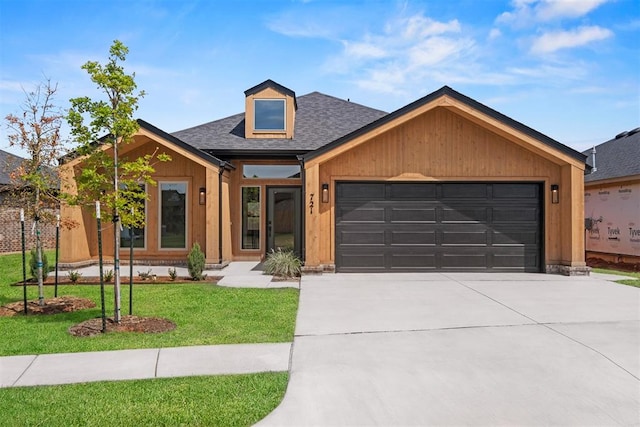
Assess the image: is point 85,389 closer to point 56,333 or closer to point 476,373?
point 56,333

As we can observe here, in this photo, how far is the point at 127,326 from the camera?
5.83 m

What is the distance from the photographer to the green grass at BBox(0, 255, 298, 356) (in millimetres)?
5125

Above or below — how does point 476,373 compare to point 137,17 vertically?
below

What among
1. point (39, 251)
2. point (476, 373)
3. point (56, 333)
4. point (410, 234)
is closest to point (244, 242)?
point (410, 234)

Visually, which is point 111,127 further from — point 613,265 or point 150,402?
point 613,265

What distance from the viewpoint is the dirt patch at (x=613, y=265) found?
14266 millimetres

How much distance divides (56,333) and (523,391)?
19.3 ft

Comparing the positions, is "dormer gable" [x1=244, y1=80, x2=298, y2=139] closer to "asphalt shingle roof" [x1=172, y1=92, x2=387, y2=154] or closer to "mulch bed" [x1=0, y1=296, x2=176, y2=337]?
"asphalt shingle roof" [x1=172, y1=92, x2=387, y2=154]

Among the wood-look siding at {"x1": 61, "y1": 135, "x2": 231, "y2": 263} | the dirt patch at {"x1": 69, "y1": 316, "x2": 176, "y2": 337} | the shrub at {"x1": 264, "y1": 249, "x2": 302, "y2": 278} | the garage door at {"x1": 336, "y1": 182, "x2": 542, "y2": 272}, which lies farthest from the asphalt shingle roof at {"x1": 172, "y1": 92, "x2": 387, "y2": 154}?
the dirt patch at {"x1": 69, "y1": 316, "x2": 176, "y2": 337}

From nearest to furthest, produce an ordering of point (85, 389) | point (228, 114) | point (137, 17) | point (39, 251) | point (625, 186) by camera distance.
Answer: point (85, 389) < point (39, 251) < point (137, 17) < point (625, 186) < point (228, 114)

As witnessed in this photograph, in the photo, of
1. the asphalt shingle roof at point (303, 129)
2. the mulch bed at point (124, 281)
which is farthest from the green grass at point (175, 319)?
the asphalt shingle roof at point (303, 129)

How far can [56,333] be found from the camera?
18.2 ft

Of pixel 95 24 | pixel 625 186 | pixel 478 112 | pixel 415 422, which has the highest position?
pixel 95 24

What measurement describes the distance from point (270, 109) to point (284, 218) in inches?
161
